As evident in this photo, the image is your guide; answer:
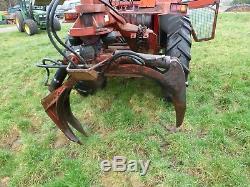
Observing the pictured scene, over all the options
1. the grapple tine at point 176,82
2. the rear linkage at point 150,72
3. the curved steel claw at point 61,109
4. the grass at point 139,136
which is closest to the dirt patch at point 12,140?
the grass at point 139,136

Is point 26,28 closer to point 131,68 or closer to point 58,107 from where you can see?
point 58,107

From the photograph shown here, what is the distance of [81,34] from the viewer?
2932 millimetres

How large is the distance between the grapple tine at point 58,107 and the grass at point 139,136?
0.24 m

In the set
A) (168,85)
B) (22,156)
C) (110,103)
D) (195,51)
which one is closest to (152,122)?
(110,103)

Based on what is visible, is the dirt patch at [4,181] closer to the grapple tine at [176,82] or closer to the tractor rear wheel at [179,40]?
the grapple tine at [176,82]

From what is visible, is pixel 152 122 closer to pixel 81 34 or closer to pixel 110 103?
pixel 110 103

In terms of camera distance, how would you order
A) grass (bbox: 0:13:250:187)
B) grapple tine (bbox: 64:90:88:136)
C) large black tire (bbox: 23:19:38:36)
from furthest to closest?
large black tire (bbox: 23:19:38:36)
grapple tine (bbox: 64:90:88:136)
grass (bbox: 0:13:250:187)

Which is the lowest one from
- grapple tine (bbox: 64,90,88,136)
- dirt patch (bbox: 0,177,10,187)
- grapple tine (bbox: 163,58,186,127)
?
dirt patch (bbox: 0,177,10,187)

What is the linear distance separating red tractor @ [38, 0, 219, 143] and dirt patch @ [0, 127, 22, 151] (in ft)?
2.44

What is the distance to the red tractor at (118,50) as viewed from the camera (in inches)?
116

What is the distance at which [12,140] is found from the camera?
13.6 feet

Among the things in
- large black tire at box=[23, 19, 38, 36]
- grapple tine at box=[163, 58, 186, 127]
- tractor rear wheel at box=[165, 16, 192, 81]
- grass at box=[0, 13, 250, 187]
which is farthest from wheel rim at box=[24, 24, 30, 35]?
grapple tine at box=[163, 58, 186, 127]

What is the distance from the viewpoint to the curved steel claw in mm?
3422

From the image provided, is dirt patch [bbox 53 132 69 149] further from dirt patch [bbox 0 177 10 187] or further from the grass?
dirt patch [bbox 0 177 10 187]
